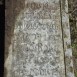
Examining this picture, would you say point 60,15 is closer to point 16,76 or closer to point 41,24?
point 41,24

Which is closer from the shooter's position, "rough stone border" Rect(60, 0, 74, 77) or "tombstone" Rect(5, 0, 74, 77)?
"tombstone" Rect(5, 0, 74, 77)

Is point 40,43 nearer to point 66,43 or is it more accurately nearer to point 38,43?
point 38,43

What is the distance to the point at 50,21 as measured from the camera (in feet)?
16.4

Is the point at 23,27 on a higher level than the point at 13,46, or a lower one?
higher

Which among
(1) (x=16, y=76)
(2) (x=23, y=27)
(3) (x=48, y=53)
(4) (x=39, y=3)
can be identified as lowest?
(1) (x=16, y=76)

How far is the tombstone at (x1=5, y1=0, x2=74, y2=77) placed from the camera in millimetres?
4770

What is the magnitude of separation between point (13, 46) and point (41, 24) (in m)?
0.68

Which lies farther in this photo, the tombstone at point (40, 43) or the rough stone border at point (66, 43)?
the rough stone border at point (66, 43)

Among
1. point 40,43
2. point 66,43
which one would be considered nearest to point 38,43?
point 40,43

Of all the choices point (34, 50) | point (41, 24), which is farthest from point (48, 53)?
point (41, 24)

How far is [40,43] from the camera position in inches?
193

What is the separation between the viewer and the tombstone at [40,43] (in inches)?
188

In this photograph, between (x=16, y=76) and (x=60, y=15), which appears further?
(x=60, y=15)

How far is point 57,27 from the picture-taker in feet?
16.4
